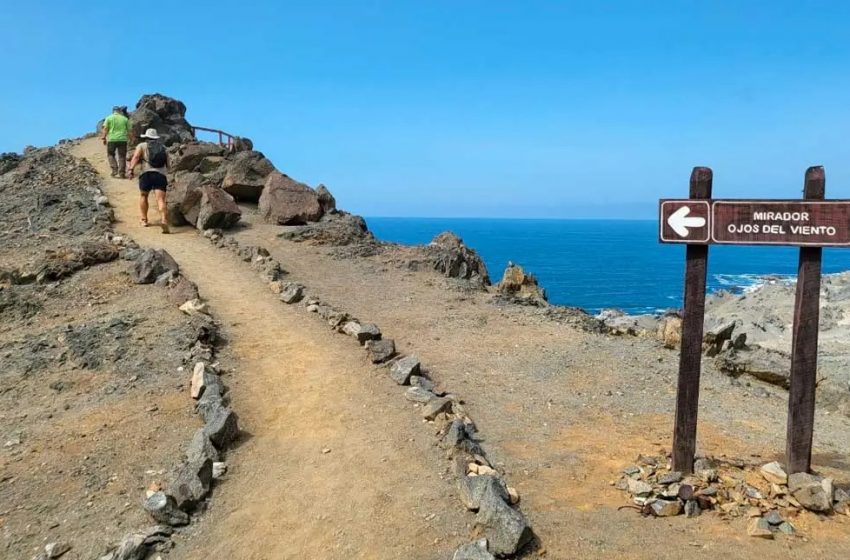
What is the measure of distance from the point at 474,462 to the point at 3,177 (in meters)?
29.9

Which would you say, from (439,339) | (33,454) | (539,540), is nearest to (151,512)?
(33,454)

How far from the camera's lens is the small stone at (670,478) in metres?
7.31

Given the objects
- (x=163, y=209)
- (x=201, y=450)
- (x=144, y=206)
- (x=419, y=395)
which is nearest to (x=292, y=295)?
(x=419, y=395)

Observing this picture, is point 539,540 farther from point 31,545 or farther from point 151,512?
point 31,545

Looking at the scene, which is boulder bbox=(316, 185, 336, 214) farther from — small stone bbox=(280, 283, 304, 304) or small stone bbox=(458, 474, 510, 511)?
small stone bbox=(458, 474, 510, 511)

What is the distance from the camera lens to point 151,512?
6738 mm

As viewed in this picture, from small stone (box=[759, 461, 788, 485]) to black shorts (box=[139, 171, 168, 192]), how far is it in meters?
19.4

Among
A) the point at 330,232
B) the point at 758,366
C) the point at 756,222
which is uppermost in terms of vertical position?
the point at 756,222

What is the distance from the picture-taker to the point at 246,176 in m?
25.1

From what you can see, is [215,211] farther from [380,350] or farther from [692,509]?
[692,509]

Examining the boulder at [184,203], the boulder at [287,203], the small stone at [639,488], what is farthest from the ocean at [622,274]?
the small stone at [639,488]

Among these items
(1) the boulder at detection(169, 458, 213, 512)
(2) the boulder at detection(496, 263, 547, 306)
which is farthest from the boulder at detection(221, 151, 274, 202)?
(1) the boulder at detection(169, 458, 213, 512)

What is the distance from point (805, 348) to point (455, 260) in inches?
556

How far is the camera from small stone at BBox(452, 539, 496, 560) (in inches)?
222
